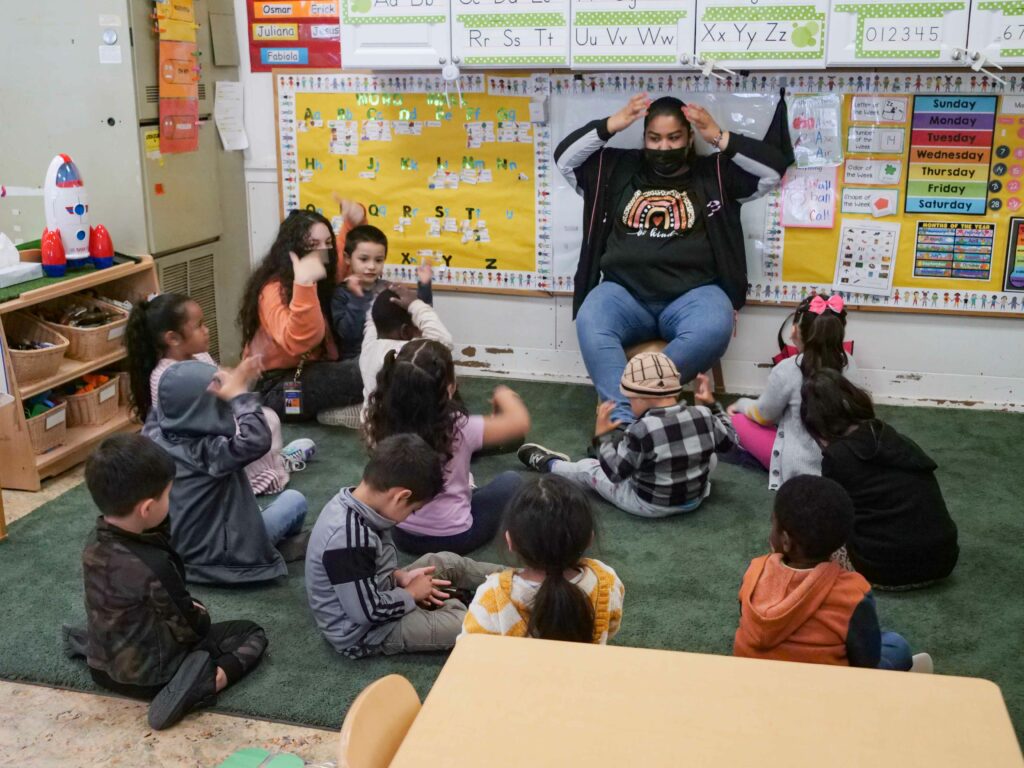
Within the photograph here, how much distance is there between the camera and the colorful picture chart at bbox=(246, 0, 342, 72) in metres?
4.34

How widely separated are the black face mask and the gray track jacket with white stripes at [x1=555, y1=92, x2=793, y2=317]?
0.07 m

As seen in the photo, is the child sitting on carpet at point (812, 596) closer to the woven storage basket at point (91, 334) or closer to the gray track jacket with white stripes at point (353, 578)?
the gray track jacket with white stripes at point (353, 578)

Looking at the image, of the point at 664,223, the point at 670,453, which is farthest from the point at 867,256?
the point at 670,453

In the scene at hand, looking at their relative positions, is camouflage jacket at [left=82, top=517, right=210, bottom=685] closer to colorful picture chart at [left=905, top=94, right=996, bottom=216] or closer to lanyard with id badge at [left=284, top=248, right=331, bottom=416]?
lanyard with id badge at [left=284, top=248, right=331, bottom=416]

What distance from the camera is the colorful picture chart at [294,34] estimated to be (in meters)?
4.34

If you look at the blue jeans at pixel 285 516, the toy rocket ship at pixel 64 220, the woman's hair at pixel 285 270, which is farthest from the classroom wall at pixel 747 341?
the blue jeans at pixel 285 516

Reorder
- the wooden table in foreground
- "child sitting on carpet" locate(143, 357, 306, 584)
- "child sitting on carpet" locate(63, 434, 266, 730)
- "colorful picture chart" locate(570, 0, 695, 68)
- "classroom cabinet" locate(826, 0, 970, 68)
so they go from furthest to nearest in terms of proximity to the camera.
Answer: "colorful picture chart" locate(570, 0, 695, 68), "classroom cabinet" locate(826, 0, 970, 68), "child sitting on carpet" locate(143, 357, 306, 584), "child sitting on carpet" locate(63, 434, 266, 730), the wooden table in foreground

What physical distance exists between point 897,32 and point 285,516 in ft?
8.20

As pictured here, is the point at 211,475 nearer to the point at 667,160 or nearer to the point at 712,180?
the point at 667,160

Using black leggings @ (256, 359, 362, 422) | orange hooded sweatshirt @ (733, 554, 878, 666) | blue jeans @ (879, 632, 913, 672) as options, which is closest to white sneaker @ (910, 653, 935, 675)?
blue jeans @ (879, 632, 913, 672)

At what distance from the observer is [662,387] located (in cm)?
304

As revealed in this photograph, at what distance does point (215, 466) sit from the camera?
258 centimetres

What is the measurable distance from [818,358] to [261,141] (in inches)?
104

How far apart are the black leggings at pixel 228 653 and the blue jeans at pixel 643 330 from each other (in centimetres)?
159
